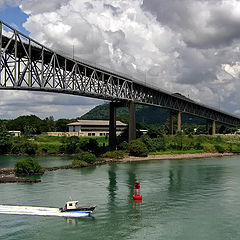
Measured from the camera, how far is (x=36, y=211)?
1476 inches

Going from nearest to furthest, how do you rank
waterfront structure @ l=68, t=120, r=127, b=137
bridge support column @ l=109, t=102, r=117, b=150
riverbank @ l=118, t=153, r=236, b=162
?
riverbank @ l=118, t=153, r=236, b=162
bridge support column @ l=109, t=102, r=117, b=150
waterfront structure @ l=68, t=120, r=127, b=137

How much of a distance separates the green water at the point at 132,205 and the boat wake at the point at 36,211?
2.44 feet

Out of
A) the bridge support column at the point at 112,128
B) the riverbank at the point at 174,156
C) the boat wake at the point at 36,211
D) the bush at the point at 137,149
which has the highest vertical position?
the bridge support column at the point at 112,128

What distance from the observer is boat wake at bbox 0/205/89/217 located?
3684cm

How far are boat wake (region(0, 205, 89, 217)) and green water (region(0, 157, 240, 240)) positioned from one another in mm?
745

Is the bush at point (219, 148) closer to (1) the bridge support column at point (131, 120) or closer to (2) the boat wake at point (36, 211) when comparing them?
(1) the bridge support column at point (131, 120)

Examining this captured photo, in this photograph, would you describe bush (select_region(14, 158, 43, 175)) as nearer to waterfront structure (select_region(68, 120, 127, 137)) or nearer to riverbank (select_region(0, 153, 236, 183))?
riverbank (select_region(0, 153, 236, 183))

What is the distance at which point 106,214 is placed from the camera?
3781cm

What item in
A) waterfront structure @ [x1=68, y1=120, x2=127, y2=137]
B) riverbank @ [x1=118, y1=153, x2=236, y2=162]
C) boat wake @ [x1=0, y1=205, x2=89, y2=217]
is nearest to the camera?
boat wake @ [x1=0, y1=205, x2=89, y2=217]

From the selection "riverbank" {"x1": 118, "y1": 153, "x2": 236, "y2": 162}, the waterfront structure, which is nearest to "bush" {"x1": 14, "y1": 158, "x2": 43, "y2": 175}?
"riverbank" {"x1": 118, "y1": 153, "x2": 236, "y2": 162}

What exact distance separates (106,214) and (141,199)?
7816 mm

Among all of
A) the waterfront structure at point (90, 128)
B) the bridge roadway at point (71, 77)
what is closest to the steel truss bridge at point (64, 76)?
the bridge roadway at point (71, 77)

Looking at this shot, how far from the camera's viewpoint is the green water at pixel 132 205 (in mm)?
32000

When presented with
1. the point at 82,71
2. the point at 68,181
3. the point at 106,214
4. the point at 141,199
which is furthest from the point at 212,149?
the point at 106,214
